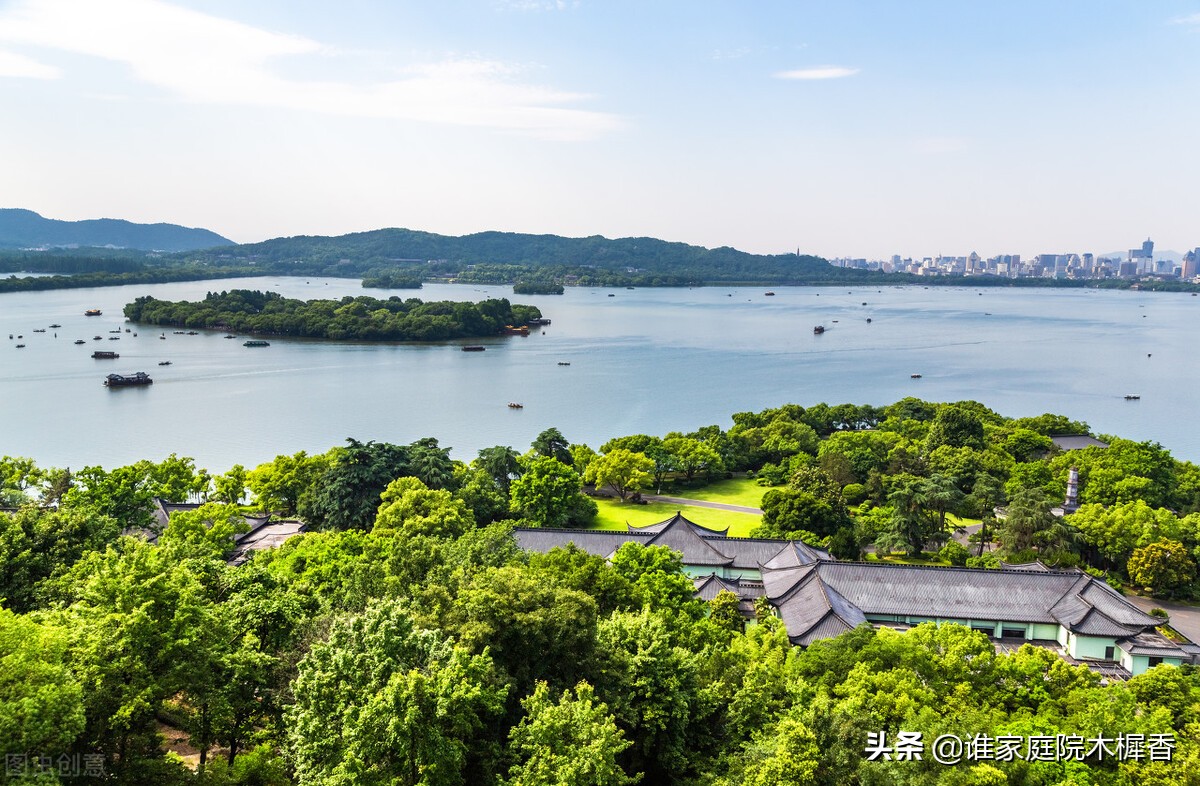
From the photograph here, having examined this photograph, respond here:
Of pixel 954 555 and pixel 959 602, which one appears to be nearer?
pixel 959 602

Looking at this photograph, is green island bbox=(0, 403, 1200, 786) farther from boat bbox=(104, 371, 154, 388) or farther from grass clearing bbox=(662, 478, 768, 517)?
boat bbox=(104, 371, 154, 388)

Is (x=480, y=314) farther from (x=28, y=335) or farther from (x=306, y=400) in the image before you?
(x=28, y=335)

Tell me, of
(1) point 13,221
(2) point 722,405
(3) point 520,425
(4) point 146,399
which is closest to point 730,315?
(2) point 722,405

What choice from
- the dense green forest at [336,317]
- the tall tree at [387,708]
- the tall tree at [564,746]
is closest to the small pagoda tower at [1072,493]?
the tall tree at [564,746]

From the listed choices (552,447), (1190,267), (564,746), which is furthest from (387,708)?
(1190,267)

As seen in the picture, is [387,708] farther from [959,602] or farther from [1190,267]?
[1190,267]

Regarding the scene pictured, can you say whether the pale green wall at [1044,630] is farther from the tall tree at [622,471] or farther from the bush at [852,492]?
the tall tree at [622,471]

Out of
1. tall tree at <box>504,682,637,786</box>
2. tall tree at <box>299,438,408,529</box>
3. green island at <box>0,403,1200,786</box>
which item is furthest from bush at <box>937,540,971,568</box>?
tall tree at <box>504,682,637,786</box>
